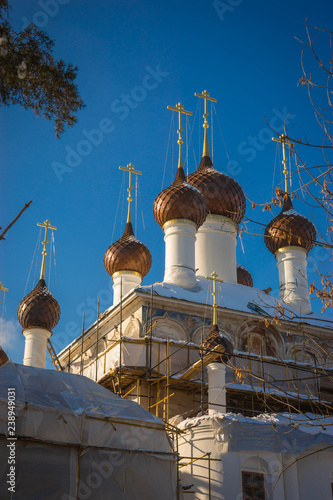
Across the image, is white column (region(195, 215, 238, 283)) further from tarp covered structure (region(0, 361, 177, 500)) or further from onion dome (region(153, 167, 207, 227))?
tarp covered structure (region(0, 361, 177, 500))

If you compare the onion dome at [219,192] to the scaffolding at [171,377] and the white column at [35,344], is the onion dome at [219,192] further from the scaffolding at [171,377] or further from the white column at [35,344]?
the white column at [35,344]

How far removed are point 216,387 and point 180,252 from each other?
475cm

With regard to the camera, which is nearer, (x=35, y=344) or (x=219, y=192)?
(x=219, y=192)

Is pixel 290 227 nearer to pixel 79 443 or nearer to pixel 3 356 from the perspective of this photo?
pixel 3 356

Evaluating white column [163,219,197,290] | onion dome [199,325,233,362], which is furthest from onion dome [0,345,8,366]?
onion dome [199,325,233,362]

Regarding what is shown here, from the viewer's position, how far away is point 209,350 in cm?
1477

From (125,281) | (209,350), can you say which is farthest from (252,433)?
(125,281)

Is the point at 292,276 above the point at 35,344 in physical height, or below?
above

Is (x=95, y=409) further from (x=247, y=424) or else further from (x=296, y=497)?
(x=296, y=497)

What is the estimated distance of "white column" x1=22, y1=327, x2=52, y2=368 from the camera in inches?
783

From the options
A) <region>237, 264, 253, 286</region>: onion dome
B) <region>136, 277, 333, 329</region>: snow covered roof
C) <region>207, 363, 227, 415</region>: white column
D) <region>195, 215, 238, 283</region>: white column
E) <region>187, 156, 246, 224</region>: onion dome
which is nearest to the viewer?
<region>207, 363, 227, 415</region>: white column

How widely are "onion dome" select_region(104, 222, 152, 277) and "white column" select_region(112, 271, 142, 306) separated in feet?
0.37

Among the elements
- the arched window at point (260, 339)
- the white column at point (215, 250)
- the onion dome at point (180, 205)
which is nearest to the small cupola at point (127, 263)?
the white column at point (215, 250)

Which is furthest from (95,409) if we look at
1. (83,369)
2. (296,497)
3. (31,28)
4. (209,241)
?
(209,241)
